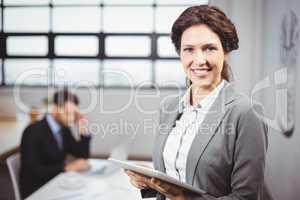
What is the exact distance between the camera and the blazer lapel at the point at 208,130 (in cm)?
119

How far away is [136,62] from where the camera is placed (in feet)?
5.15

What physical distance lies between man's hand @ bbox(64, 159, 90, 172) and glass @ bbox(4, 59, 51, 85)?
37cm

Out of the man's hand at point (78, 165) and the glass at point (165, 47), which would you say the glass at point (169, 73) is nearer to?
the glass at point (165, 47)

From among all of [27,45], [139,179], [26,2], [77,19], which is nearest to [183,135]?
[139,179]

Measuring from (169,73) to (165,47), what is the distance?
106 mm

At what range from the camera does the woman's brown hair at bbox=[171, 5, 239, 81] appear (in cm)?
122

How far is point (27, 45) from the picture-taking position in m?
1.68

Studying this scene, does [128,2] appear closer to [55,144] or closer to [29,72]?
[29,72]

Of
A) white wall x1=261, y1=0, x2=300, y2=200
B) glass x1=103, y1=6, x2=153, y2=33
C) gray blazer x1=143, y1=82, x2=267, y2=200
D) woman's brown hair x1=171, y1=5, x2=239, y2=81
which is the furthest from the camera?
glass x1=103, y1=6, x2=153, y2=33

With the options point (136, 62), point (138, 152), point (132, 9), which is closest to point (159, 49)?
point (136, 62)

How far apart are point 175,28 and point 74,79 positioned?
526 millimetres

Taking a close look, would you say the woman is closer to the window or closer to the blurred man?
the window

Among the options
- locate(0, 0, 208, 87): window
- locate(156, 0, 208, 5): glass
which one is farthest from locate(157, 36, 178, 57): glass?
locate(156, 0, 208, 5): glass

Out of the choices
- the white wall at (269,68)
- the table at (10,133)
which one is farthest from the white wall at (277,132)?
the table at (10,133)
